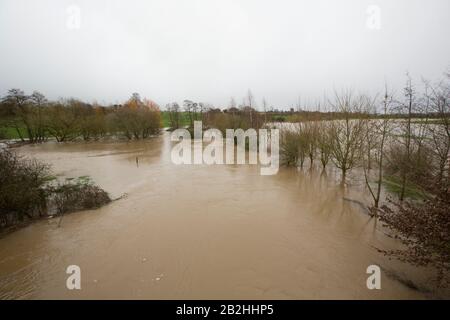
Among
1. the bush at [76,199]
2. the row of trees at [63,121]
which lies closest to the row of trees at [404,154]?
the bush at [76,199]

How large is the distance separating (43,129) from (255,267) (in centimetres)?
4919

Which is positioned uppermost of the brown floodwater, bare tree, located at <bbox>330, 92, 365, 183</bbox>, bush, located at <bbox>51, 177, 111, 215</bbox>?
bare tree, located at <bbox>330, 92, 365, 183</bbox>

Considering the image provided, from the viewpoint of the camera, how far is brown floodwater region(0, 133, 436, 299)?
4949mm

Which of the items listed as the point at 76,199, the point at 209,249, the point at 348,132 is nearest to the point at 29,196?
the point at 76,199

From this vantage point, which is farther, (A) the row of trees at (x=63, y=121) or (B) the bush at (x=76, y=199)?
(A) the row of trees at (x=63, y=121)

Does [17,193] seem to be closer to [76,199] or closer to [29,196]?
[29,196]

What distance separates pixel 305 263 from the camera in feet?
18.9

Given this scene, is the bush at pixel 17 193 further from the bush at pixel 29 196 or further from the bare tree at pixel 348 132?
the bare tree at pixel 348 132

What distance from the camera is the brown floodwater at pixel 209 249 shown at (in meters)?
4.95

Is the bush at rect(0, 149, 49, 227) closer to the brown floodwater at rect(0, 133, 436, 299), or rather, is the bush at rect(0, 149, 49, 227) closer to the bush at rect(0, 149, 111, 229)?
the bush at rect(0, 149, 111, 229)

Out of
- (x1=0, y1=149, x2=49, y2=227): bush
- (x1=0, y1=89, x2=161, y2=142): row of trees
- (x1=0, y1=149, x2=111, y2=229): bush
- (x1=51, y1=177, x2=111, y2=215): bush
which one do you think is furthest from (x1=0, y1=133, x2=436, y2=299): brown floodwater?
(x1=0, y1=89, x2=161, y2=142): row of trees

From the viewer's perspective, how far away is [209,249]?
6.48 meters
